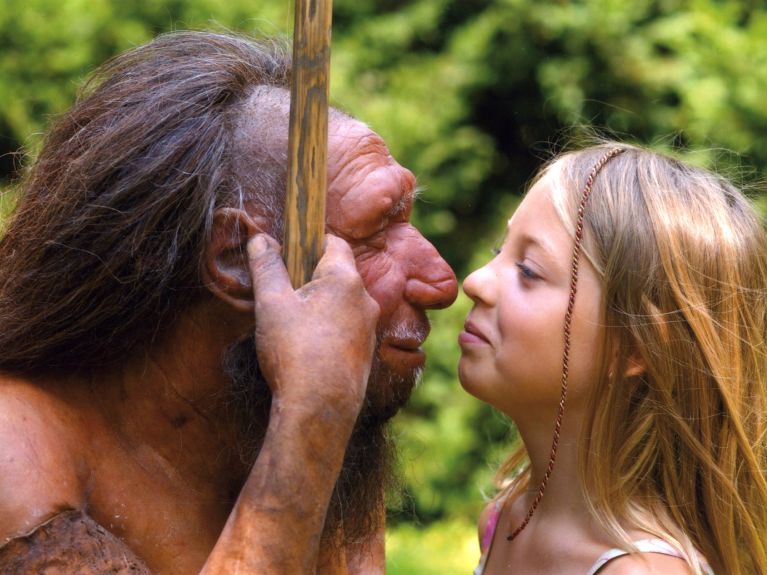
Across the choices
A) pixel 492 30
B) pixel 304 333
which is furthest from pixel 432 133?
pixel 304 333

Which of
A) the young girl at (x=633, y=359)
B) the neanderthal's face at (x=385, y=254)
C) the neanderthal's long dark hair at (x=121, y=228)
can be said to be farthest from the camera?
the young girl at (x=633, y=359)

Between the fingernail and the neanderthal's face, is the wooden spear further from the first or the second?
the neanderthal's face

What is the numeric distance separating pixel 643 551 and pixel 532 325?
1.95 feet

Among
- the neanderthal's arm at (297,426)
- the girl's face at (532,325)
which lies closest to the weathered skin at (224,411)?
the neanderthal's arm at (297,426)

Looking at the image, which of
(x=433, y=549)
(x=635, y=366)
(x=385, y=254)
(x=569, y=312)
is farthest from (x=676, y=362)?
(x=433, y=549)

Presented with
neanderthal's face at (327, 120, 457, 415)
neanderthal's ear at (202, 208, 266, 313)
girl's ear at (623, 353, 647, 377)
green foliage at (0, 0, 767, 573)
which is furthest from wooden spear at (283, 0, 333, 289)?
green foliage at (0, 0, 767, 573)

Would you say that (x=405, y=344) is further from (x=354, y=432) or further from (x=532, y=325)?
(x=532, y=325)

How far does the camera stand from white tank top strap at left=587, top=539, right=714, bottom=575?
2.64m

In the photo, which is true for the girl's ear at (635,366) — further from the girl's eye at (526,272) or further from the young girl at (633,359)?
the girl's eye at (526,272)

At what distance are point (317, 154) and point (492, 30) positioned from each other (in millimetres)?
4417

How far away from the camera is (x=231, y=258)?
241 cm

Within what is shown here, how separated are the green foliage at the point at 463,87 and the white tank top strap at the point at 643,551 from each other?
2802 mm

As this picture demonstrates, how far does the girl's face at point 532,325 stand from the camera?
108 inches

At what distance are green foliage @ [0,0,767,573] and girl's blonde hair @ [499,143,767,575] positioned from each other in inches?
102
